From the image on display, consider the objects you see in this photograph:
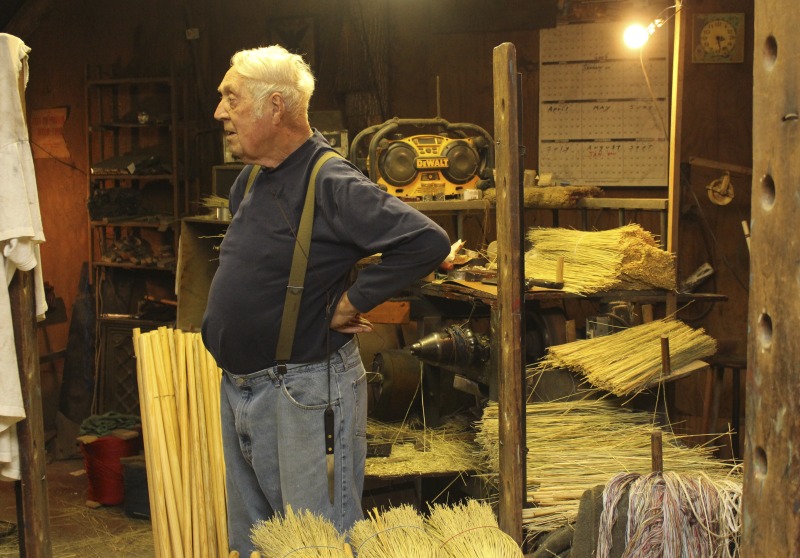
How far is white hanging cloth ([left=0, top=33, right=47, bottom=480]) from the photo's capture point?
3.23 meters

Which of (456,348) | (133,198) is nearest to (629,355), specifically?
(456,348)

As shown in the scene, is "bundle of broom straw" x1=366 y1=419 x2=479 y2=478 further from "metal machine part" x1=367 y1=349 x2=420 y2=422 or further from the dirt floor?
the dirt floor

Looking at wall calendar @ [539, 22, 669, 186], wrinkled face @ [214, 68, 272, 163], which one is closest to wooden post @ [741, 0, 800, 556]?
wrinkled face @ [214, 68, 272, 163]

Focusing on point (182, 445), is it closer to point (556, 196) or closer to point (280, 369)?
point (280, 369)

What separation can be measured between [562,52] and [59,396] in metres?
4.85

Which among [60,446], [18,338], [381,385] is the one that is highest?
[18,338]

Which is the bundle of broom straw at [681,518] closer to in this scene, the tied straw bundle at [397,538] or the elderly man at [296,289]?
the tied straw bundle at [397,538]

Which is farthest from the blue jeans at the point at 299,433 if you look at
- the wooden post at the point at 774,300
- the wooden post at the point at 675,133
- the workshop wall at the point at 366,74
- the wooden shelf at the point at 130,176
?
the wooden shelf at the point at 130,176

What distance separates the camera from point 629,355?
427 centimetres

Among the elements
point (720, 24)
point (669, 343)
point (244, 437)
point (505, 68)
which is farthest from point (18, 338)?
point (720, 24)

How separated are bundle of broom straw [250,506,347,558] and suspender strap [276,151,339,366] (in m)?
0.65

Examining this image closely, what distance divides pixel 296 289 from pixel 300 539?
880 mm

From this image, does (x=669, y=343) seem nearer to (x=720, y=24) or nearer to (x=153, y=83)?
(x=720, y=24)

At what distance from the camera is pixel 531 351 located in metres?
4.84
